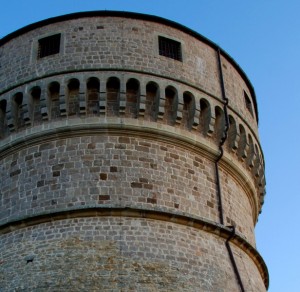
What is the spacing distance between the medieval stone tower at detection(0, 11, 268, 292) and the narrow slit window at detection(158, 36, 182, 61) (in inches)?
1.5

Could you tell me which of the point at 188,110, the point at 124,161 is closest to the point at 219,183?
the point at 188,110

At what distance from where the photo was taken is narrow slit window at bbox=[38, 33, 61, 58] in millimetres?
13773

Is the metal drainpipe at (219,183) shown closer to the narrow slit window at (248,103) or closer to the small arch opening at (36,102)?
the narrow slit window at (248,103)

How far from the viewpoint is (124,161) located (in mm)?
12148

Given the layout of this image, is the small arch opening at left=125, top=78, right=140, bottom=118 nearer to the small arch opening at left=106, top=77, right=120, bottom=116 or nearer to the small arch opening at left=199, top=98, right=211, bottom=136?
the small arch opening at left=106, top=77, right=120, bottom=116

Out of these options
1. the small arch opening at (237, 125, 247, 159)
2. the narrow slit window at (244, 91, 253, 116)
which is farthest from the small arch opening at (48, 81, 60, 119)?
the narrow slit window at (244, 91, 253, 116)

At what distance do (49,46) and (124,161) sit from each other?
3.54 metres

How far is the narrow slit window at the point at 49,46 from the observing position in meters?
13.8

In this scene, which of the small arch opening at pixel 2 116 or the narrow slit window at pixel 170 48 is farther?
the narrow slit window at pixel 170 48

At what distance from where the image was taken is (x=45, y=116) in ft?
41.8

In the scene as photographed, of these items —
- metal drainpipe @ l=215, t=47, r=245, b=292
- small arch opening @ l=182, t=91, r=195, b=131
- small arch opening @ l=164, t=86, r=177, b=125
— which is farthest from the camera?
small arch opening @ l=182, t=91, r=195, b=131

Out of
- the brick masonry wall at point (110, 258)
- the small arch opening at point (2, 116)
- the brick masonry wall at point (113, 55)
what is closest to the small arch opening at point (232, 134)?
the brick masonry wall at point (113, 55)

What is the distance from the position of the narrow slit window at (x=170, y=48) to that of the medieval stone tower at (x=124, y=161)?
4 centimetres

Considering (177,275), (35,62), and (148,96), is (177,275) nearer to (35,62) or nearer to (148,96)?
(148,96)
